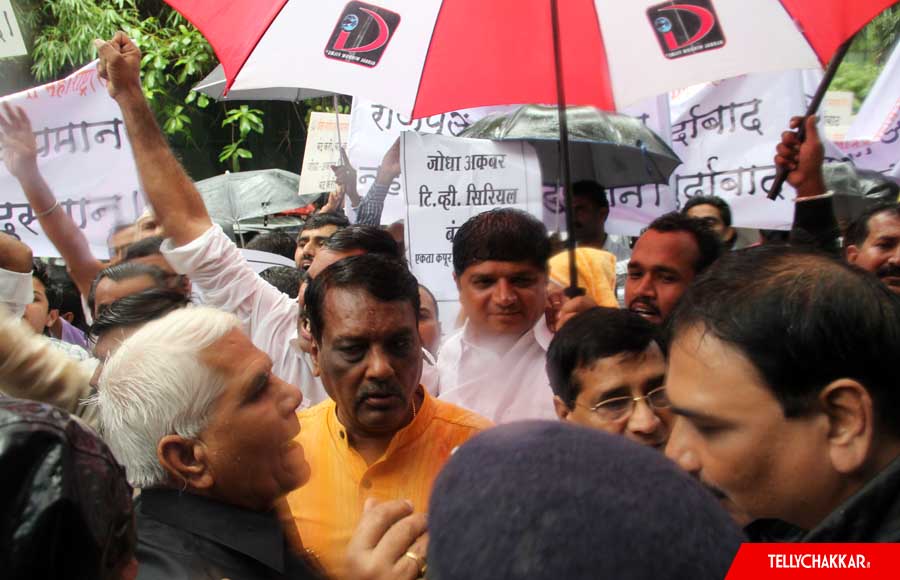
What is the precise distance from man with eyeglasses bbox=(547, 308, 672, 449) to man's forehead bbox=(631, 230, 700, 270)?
67 cm

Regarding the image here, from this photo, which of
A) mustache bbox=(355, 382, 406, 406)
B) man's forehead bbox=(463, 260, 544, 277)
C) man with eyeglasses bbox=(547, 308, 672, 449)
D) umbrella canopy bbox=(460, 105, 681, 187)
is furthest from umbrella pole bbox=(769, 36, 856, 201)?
mustache bbox=(355, 382, 406, 406)

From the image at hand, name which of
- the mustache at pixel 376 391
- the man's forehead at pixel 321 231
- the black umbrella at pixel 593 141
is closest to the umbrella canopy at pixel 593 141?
the black umbrella at pixel 593 141

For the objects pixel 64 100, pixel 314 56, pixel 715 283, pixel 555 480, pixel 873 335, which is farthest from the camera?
pixel 64 100

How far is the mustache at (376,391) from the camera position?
2.21 metres

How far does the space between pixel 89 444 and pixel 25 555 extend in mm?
133

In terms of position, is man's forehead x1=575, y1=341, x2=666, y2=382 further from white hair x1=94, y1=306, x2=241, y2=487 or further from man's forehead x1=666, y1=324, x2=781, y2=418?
white hair x1=94, y1=306, x2=241, y2=487

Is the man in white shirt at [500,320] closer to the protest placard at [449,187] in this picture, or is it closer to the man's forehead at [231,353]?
the protest placard at [449,187]

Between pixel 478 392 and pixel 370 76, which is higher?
pixel 370 76

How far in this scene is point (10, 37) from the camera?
374cm

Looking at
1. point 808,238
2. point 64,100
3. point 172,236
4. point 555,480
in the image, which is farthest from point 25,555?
point 64,100

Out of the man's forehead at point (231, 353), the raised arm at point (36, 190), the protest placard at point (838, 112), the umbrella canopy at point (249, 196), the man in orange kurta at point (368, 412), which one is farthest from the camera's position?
the umbrella canopy at point (249, 196)

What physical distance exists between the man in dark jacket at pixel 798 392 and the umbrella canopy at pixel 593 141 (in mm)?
3001

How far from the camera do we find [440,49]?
290 centimetres

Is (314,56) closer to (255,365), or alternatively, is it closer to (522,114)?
(255,365)
